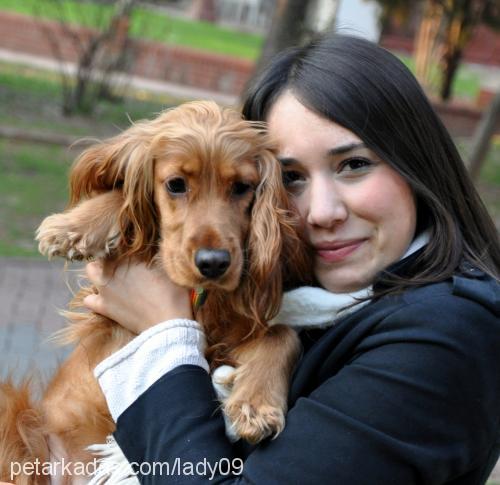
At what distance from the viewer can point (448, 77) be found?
18375 mm

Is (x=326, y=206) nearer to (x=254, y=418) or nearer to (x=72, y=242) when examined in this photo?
(x=254, y=418)

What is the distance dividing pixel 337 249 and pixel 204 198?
44 cm

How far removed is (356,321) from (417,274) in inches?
8.1

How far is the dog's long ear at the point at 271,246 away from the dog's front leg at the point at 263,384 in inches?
3.5

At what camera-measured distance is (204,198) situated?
9.05ft

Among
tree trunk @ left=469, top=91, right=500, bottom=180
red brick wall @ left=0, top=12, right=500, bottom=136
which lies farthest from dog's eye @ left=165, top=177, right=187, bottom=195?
red brick wall @ left=0, top=12, right=500, bottom=136

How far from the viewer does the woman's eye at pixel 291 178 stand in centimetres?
270

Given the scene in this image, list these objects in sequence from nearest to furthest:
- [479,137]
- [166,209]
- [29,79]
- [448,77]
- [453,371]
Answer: [453,371] < [166,209] < [479,137] < [29,79] < [448,77]

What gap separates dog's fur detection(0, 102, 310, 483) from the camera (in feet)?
8.79

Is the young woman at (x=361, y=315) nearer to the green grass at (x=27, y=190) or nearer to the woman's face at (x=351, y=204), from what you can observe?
the woman's face at (x=351, y=204)

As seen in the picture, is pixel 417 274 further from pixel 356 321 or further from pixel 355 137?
pixel 355 137

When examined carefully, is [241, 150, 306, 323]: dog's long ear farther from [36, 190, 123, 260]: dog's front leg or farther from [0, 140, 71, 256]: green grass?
[0, 140, 71, 256]: green grass

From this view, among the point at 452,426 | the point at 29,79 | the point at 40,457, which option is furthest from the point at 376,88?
the point at 29,79

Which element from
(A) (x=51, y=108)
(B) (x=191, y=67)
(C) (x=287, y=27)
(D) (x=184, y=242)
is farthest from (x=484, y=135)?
(B) (x=191, y=67)
